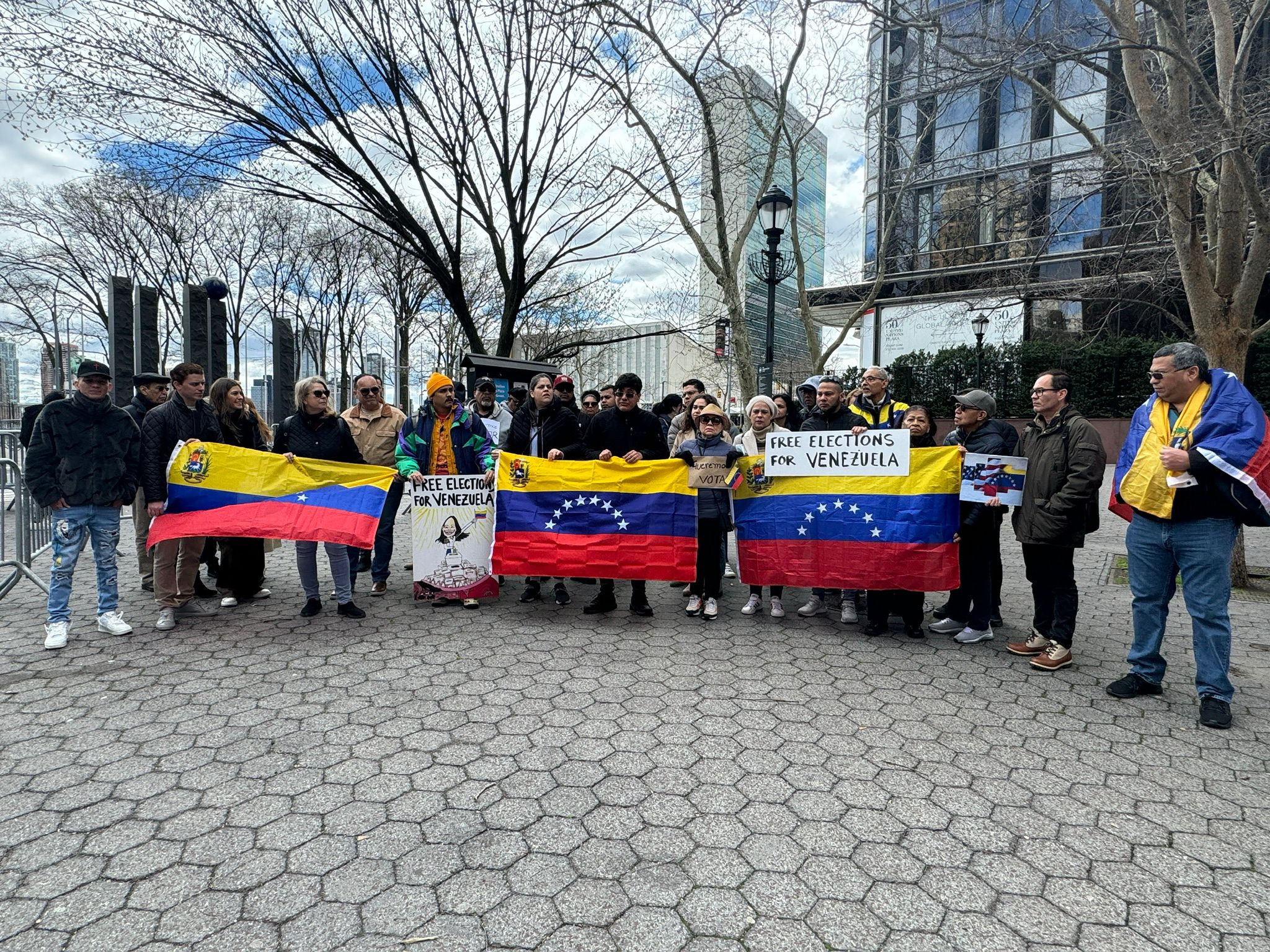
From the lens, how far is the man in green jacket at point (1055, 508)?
459cm

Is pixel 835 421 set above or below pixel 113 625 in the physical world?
above

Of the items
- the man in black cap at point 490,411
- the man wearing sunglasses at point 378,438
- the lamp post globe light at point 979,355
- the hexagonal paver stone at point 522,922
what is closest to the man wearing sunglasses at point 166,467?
the man wearing sunglasses at point 378,438

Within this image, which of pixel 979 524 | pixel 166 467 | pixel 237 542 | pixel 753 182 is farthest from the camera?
pixel 753 182

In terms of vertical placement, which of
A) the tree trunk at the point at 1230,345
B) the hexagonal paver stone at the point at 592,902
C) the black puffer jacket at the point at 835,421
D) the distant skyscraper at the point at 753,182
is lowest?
the hexagonal paver stone at the point at 592,902

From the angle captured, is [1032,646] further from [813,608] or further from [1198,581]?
[813,608]

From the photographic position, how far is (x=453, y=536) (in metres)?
6.36

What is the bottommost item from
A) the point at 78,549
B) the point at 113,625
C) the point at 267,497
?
the point at 113,625

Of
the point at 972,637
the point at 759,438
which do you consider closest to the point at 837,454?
the point at 759,438

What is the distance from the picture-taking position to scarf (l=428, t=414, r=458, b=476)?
667cm

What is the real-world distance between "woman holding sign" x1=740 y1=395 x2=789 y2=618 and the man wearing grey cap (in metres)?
1.45

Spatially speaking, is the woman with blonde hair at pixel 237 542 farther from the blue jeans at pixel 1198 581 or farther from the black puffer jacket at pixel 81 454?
the blue jeans at pixel 1198 581

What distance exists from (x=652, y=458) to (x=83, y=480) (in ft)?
14.2

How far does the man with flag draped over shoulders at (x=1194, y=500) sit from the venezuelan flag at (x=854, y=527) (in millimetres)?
1311

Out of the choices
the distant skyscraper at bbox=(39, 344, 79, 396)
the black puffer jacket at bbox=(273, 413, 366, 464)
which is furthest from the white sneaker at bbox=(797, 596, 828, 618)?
the distant skyscraper at bbox=(39, 344, 79, 396)
